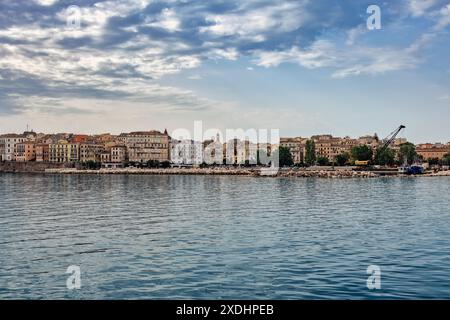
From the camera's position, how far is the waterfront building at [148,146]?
80.8 meters

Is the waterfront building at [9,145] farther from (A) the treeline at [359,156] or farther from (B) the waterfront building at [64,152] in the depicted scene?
(A) the treeline at [359,156]

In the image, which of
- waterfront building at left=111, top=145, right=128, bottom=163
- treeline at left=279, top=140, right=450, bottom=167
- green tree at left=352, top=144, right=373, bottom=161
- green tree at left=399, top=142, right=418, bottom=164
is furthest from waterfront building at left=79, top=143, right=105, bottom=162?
green tree at left=399, top=142, right=418, bottom=164

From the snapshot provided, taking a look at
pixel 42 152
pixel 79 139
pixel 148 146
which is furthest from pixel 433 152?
pixel 42 152

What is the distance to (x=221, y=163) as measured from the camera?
8119cm

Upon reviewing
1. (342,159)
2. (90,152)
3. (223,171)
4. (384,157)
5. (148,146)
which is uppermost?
(148,146)

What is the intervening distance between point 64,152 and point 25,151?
561cm

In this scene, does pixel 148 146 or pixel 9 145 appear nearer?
pixel 148 146

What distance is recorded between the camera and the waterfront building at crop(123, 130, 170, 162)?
80.8 metres

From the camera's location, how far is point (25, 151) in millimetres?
83000

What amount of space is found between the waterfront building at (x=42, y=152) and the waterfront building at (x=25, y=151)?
0.91m

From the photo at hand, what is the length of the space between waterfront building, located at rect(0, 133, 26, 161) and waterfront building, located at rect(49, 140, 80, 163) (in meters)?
6.33

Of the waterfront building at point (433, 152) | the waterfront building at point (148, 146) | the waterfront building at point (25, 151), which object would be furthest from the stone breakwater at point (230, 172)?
the waterfront building at point (433, 152)
